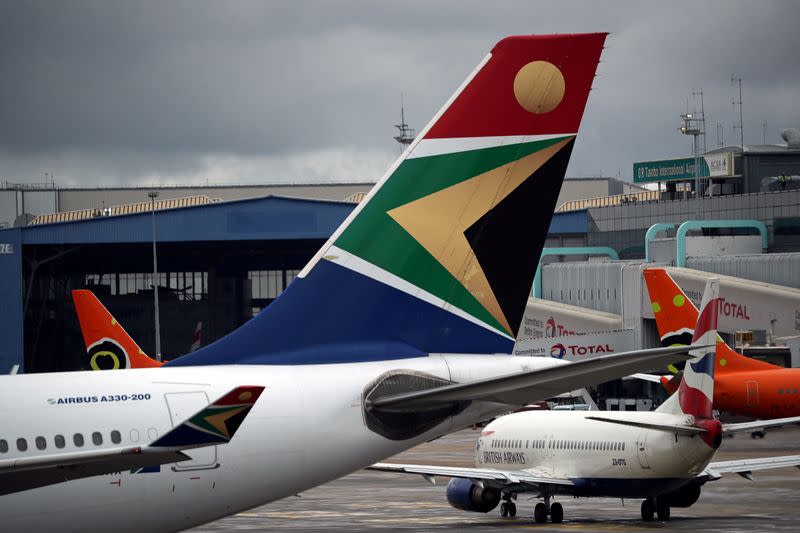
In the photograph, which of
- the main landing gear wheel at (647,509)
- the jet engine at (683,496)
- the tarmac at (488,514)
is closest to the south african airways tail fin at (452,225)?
the tarmac at (488,514)

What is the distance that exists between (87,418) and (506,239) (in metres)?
5.74

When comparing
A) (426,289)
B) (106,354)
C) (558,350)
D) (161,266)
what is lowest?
(558,350)

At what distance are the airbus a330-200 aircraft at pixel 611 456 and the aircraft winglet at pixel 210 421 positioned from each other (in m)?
21.5

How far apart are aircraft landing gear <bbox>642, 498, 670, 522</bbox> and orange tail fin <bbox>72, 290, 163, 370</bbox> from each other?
63.5 ft

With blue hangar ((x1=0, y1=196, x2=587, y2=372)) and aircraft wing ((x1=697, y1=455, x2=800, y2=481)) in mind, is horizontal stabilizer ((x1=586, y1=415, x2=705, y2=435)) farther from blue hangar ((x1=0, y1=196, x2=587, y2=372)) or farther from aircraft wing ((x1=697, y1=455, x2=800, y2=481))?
blue hangar ((x1=0, y1=196, x2=587, y2=372))

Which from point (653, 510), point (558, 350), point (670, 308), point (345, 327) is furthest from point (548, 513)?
point (558, 350)

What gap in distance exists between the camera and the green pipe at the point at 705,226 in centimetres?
7738

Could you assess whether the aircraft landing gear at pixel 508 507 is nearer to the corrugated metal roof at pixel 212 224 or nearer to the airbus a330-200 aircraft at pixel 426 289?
the airbus a330-200 aircraft at pixel 426 289

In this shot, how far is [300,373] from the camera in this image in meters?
15.6

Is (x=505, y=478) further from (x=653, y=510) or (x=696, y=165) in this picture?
(x=696, y=165)

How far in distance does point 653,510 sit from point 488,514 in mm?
5887

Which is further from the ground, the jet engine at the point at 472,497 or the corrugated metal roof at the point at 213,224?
the corrugated metal roof at the point at 213,224

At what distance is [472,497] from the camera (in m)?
37.1

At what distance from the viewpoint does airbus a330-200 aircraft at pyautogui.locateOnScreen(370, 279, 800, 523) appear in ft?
111
